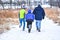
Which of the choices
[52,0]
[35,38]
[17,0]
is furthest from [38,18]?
[52,0]

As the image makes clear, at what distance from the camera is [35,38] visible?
44.4 ft

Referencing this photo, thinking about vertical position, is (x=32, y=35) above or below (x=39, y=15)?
below

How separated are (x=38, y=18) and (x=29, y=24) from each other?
0.75 m

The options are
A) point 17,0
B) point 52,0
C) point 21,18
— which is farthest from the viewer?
point 52,0

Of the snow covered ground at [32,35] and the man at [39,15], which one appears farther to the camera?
the man at [39,15]

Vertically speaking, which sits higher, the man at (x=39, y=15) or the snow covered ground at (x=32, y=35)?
the man at (x=39, y=15)

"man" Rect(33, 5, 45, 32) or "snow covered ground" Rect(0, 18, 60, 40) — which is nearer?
"snow covered ground" Rect(0, 18, 60, 40)

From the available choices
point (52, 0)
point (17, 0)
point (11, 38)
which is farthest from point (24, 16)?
point (52, 0)

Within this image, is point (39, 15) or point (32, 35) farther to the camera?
point (39, 15)

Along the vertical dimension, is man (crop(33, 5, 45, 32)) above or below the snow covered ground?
above

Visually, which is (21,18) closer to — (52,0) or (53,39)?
(53,39)

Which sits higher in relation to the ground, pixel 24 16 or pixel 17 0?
pixel 24 16

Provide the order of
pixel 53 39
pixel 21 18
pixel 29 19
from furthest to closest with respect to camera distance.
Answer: pixel 21 18, pixel 29 19, pixel 53 39

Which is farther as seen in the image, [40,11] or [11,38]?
[40,11]
